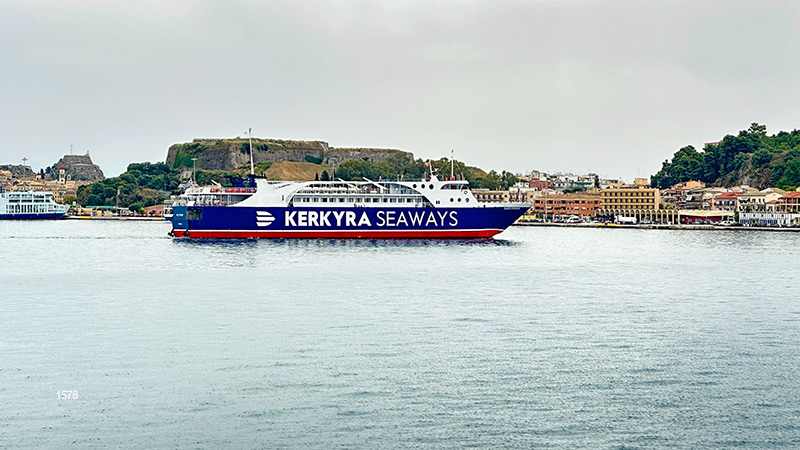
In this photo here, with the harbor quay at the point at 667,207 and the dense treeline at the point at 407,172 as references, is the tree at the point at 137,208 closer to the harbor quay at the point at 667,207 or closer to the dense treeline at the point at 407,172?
the dense treeline at the point at 407,172

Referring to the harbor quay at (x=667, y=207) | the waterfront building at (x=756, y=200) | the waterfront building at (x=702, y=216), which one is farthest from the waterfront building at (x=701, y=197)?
the waterfront building at (x=756, y=200)

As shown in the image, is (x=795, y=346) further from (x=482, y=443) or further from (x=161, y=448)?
(x=161, y=448)

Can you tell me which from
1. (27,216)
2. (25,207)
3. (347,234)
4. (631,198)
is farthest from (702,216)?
(25,207)

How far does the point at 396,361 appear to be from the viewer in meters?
15.6

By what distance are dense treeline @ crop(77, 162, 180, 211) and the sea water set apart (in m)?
103

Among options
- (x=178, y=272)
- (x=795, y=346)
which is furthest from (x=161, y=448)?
(x=178, y=272)

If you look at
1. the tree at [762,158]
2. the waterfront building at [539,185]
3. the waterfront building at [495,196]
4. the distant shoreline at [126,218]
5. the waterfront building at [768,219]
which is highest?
the tree at [762,158]

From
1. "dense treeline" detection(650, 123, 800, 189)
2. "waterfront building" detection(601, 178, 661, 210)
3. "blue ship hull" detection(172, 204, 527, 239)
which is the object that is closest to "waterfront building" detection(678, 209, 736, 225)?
"waterfront building" detection(601, 178, 661, 210)

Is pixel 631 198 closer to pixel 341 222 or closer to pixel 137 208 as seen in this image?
pixel 341 222

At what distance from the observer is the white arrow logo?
51000mm

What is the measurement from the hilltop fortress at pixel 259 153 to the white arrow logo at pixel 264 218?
89.3m

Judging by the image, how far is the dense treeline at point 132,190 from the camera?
422 ft

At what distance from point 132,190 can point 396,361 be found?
121541 mm

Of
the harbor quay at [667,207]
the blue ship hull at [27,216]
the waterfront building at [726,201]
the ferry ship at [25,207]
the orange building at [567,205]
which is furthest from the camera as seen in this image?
the ferry ship at [25,207]
